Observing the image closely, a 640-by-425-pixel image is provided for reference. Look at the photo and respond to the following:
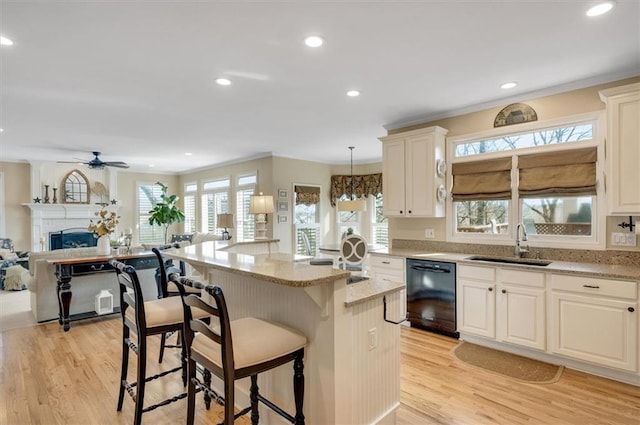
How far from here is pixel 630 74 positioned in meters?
3.04

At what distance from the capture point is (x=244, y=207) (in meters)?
7.65

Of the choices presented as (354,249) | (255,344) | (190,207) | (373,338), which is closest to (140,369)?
(255,344)

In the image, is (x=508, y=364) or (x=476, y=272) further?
(x=476, y=272)

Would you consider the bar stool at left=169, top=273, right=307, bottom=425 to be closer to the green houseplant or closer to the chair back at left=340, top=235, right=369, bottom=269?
the chair back at left=340, top=235, right=369, bottom=269

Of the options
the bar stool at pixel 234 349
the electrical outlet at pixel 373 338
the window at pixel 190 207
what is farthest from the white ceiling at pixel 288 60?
the window at pixel 190 207

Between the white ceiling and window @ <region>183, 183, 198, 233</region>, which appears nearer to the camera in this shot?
the white ceiling

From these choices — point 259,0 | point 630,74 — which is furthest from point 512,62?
point 259,0

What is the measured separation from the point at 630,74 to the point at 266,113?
12.1ft

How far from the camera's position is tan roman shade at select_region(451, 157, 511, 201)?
382cm

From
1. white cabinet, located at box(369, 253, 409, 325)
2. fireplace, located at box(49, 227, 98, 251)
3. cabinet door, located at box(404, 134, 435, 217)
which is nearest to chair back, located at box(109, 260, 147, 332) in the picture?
white cabinet, located at box(369, 253, 409, 325)

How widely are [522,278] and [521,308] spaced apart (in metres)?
0.29

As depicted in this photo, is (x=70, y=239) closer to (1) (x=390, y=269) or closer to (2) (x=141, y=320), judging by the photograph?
(2) (x=141, y=320)

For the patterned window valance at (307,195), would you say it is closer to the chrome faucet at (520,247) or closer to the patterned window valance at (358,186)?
the patterned window valance at (358,186)

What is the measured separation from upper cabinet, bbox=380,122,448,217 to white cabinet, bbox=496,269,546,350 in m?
1.19
